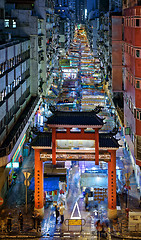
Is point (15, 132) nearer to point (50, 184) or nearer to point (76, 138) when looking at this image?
point (50, 184)

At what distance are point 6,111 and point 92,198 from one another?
31.7 feet

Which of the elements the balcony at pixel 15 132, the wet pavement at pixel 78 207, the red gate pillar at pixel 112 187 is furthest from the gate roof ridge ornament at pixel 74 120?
the balcony at pixel 15 132

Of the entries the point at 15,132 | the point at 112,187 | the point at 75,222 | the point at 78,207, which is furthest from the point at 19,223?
the point at 15,132

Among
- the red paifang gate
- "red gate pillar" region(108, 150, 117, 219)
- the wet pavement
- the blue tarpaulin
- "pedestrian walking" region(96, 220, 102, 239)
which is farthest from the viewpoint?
the blue tarpaulin

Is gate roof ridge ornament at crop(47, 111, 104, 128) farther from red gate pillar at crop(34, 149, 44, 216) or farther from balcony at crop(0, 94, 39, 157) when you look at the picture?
balcony at crop(0, 94, 39, 157)

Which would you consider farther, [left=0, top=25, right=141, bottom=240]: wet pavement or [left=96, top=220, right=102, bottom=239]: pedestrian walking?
[left=0, top=25, right=141, bottom=240]: wet pavement

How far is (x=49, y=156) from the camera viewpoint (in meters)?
26.5

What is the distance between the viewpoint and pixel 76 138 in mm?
26031

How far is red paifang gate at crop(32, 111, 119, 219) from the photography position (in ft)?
84.5

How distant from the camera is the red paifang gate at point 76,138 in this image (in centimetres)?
2577

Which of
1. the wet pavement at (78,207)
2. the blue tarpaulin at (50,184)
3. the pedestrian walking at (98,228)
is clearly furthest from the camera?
the blue tarpaulin at (50,184)

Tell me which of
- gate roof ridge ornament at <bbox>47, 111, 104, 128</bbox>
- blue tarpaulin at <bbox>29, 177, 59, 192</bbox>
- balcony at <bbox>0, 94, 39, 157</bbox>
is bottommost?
blue tarpaulin at <bbox>29, 177, 59, 192</bbox>

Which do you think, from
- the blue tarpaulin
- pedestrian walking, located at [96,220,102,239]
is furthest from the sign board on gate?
the blue tarpaulin

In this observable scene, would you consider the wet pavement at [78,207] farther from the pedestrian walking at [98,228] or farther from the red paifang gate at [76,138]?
the red paifang gate at [76,138]
